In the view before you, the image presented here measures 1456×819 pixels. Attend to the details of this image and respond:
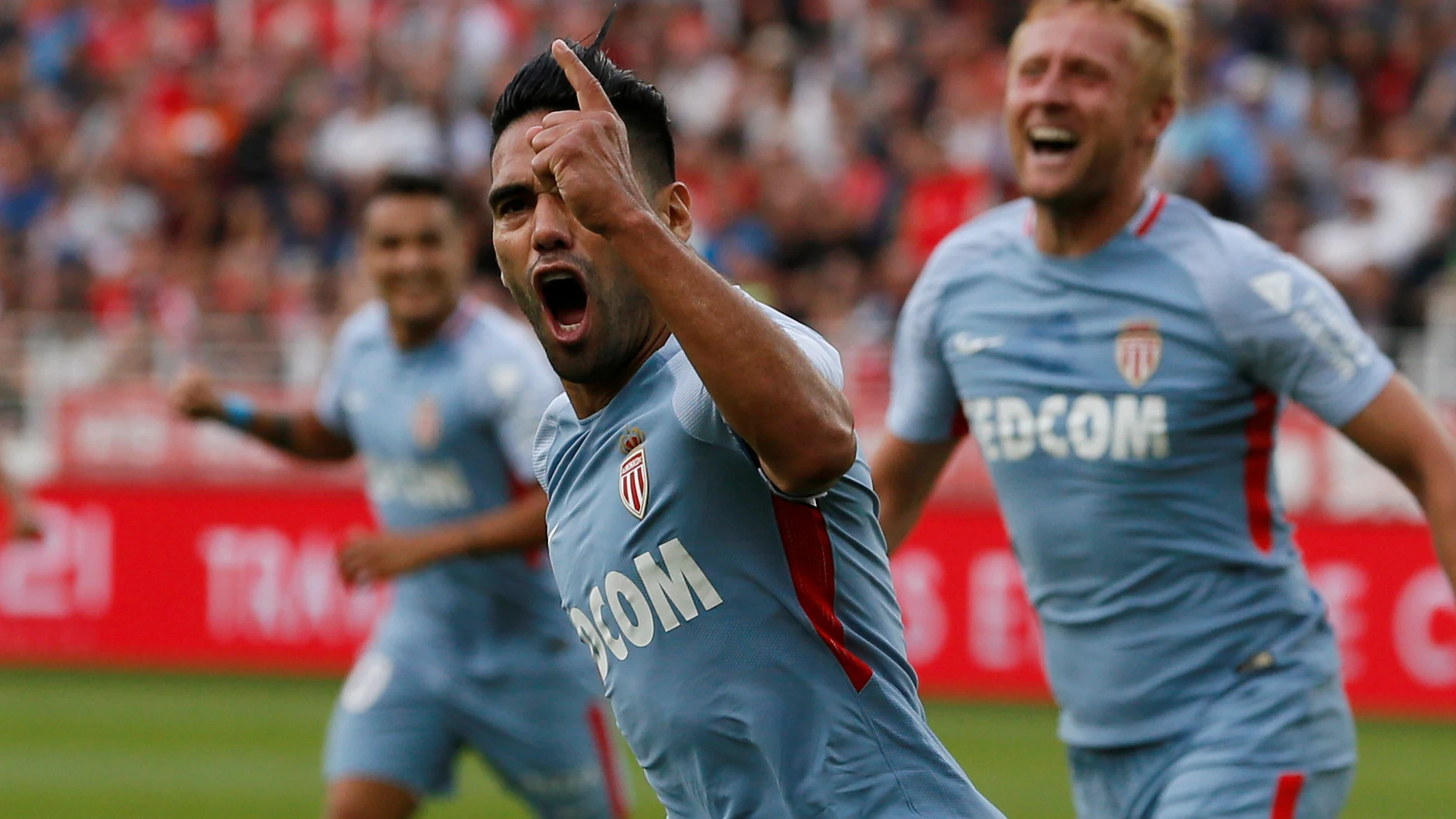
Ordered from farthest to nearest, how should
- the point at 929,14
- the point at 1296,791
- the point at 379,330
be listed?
the point at 929,14 < the point at 379,330 < the point at 1296,791

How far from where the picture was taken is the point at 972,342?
5.21 m

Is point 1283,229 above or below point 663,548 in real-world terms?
above

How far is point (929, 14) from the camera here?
17859 mm

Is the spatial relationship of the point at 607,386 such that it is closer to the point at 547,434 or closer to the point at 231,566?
the point at 547,434

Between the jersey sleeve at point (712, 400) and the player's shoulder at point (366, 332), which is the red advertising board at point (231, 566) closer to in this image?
the player's shoulder at point (366, 332)

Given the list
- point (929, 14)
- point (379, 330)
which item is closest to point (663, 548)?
point (379, 330)

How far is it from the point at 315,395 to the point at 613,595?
11964 millimetres

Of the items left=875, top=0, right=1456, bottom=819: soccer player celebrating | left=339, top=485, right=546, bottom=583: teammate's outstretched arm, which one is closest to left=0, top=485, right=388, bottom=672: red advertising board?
left=339, top=485, right=546, bottom=583: teammate's outstretched arm

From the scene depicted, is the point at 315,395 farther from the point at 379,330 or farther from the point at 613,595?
the point at 613,595

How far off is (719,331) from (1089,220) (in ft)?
7.91

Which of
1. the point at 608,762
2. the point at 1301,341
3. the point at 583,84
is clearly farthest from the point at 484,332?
the point at 583,84

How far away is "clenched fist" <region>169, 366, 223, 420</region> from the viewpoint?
7496 millimetres

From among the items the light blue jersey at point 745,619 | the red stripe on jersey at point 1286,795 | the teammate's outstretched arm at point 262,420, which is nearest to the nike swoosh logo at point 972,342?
the red stripe on jersey at point 1286,795

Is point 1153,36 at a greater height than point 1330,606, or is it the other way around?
point 1153,36
